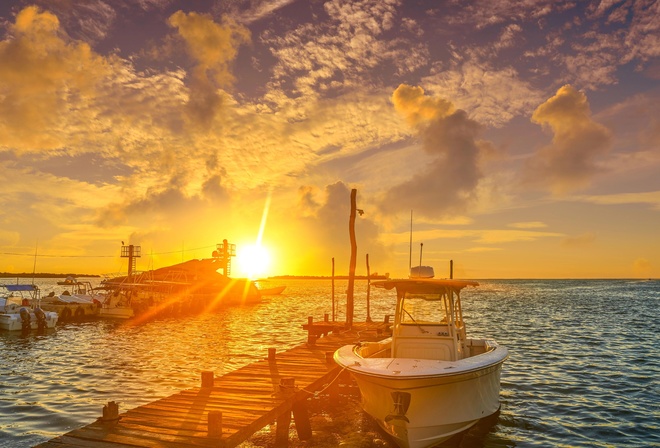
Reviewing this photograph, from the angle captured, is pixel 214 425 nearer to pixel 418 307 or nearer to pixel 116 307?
pixel 418 307

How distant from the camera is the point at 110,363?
84.6 ft

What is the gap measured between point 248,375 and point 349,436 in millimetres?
3676

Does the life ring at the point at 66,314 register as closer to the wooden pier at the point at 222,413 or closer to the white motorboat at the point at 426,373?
the wooden pier at the point at 222,413

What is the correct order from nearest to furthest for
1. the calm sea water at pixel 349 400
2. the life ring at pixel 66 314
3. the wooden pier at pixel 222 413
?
the wooden pier at pixel 222 413 < the calm sea water at pixel 349 400 < the life ring at pixel 66 314

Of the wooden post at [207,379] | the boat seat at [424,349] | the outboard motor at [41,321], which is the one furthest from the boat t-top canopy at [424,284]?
Result: the outboard motor at [41,321]

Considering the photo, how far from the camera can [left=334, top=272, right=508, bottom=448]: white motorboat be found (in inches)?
431

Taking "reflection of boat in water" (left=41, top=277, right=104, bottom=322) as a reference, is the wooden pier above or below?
above

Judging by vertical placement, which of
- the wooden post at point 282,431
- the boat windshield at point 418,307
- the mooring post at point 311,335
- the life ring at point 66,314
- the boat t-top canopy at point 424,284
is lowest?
the life ring at point 66,314

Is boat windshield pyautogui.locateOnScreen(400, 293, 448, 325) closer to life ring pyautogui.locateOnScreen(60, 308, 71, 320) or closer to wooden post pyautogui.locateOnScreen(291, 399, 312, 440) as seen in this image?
wooden post pyautogui.locateOnScreen(291, 399, 312, 440)

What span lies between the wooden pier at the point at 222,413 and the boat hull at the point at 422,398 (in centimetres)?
211

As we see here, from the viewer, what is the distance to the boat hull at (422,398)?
10859mm

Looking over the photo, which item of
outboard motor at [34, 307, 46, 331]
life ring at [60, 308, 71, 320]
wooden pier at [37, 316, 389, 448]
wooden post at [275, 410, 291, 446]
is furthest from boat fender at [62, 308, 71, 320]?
wooden post at [275, 410, 291, 446]

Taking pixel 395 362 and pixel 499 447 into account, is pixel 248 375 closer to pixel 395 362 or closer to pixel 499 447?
pixel 395 362

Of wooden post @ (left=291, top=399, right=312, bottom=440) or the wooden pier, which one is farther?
wooden post @ (left=291, top=399, right=312, bottom=440)
